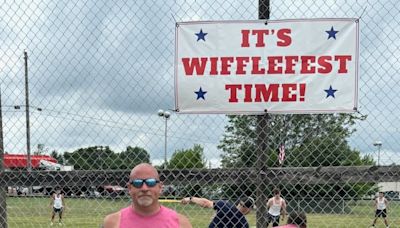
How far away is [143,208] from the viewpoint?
11.9 ft

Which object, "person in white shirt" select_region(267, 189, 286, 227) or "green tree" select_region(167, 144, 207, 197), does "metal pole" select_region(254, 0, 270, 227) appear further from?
"green tree" select_region(167, 144, 207, 197)

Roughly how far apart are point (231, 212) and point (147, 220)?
2.38 m

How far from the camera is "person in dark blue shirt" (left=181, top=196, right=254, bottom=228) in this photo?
18.1ft

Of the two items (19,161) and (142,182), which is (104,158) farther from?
(142,182)

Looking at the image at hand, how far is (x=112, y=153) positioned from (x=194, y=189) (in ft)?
2.47

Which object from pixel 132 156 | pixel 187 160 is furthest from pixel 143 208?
pixel 187 160

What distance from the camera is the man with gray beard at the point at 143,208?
3607mm

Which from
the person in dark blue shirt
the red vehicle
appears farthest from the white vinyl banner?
the red vehicle

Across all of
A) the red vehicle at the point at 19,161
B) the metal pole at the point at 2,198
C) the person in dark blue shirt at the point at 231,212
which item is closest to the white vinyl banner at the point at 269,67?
the person in dark blue shirt at the point at 231,212

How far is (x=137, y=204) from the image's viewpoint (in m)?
3.62

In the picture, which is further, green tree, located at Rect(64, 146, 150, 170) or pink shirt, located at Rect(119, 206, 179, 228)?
green tree, located at Rect(64, 146, 150, 170)

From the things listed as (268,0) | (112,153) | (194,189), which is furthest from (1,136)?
(268,0)

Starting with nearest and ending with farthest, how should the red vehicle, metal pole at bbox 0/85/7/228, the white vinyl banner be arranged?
the white vinyl banner, metal pole at bbox 0/85/7/228, the red vehicle

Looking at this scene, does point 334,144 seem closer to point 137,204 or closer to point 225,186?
point 225,186
